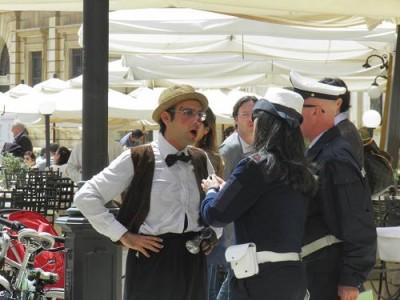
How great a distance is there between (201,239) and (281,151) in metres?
0.79

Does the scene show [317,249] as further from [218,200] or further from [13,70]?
[13,70]

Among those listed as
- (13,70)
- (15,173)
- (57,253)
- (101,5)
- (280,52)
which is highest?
(101,5)

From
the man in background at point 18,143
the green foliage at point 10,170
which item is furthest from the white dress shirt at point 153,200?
the man in background at point 18,143

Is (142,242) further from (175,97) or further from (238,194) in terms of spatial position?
(175,97)

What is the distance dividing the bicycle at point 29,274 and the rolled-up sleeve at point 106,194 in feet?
5.42

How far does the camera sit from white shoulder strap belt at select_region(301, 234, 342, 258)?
4.55 m

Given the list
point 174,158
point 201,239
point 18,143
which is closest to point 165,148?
point 174,158

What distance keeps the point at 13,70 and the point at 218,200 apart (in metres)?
41.1

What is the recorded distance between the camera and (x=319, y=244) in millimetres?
4562

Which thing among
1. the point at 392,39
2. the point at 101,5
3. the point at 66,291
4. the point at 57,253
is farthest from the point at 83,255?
the point at 392,39

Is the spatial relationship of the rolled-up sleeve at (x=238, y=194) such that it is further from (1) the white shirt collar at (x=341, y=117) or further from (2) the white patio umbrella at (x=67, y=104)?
(2) the white patio umbrella at (x=67, y=104)

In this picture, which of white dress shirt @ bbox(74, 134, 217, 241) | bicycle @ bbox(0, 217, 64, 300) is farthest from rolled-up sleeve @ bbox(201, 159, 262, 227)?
bicycle @ bbox(0, 217, 64, 300)

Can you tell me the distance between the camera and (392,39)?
33.6 ft

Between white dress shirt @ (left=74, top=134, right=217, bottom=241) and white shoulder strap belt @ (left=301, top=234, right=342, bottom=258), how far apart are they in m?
0.58
